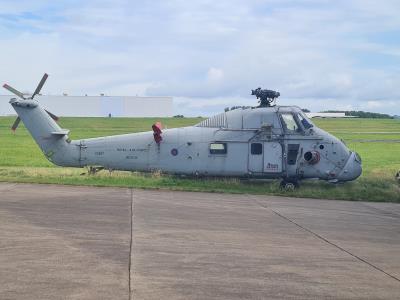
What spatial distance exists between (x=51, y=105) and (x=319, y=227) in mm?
136772

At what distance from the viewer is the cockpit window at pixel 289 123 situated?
21828 mm

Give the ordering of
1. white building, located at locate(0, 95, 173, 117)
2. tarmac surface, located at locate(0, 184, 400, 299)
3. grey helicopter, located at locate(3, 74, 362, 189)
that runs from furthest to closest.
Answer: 1. white building, located at locate(0, 95, 173, 117)
2. grey helicopter, located at locate(3, 74, 362, 189)
3. tarmac surface, located at locate(0, 184, 400, 299)

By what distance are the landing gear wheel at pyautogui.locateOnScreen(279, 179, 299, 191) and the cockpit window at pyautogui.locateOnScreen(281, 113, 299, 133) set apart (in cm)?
197

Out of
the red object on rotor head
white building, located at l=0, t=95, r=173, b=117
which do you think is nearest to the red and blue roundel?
the red object on rotor head

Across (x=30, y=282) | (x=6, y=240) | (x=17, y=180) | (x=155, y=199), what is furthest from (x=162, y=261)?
(x=17, y=180)

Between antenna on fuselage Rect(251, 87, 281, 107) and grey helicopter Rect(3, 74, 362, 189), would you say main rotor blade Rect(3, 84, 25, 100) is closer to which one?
grey helicopter Rect(3, 74, 362, 189)

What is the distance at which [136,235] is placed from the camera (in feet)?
36.9

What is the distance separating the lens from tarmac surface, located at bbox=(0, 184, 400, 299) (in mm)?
7574

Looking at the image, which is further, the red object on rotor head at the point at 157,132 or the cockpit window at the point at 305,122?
the cockpit window at the point at 305,122

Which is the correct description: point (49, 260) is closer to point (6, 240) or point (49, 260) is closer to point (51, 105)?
point (6, 240)

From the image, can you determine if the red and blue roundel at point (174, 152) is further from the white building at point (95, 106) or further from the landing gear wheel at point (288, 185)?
the white building at point (95, 106)

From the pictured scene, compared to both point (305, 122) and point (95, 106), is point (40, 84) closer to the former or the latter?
point (305, 122)

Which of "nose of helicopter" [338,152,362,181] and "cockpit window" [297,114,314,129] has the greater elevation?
"cockpit window" [297,114,314,129]

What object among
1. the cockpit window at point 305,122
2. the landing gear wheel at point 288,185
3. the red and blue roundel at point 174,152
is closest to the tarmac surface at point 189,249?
the landing gear wheel at point 288,185
